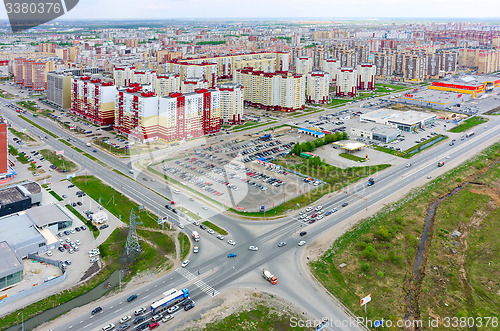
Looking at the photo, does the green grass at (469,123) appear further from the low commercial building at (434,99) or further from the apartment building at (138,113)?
the apartment building at (138,113)

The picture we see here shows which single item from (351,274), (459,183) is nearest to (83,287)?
(351,274)

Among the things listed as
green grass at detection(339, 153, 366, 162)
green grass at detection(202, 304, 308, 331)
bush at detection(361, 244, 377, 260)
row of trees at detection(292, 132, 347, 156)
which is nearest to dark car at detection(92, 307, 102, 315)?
green grass at detection(202, 304, 308, 331)

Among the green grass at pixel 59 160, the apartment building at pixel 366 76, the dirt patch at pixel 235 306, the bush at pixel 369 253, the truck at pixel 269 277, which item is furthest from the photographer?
the apartment building at pixel 366 76

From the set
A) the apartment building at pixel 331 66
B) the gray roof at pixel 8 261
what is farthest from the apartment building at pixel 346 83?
the gray roof at pixel 8 261

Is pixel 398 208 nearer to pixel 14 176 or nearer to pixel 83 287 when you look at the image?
pixel 83 287

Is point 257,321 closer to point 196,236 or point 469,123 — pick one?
point 196,236
